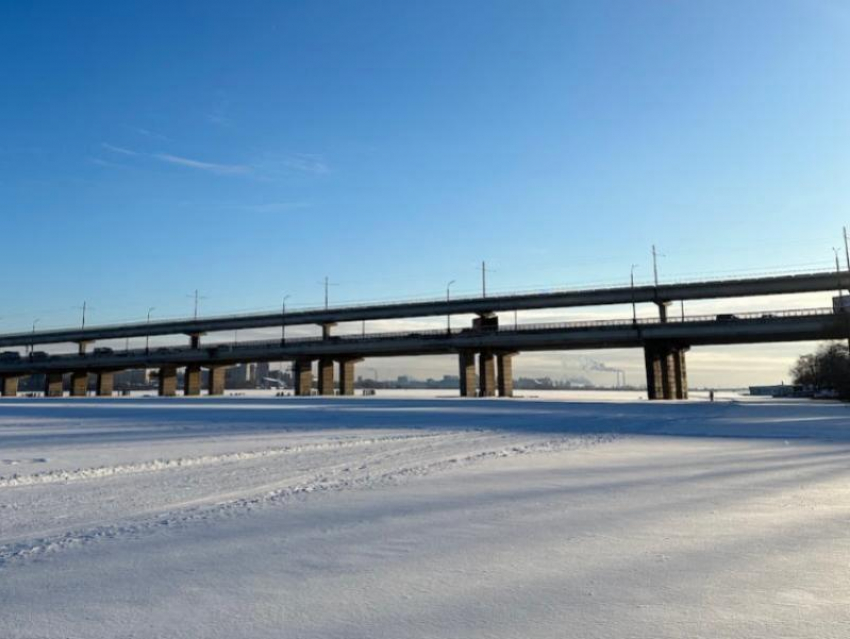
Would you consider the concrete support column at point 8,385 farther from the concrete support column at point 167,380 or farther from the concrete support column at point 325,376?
the concrete support column at point 325,376

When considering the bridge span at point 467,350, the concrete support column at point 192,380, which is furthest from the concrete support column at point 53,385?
the concrete support column at point 192,380

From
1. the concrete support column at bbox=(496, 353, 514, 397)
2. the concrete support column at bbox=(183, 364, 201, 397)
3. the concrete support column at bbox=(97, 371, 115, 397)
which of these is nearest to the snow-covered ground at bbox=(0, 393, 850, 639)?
the concrete support column at bbox=(496, 353, 514, 397)

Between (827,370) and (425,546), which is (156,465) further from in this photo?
(827,370)

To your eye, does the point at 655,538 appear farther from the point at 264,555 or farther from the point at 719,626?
the point at 264,555

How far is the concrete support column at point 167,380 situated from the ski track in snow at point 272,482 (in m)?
82.5

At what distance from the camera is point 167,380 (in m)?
93.1

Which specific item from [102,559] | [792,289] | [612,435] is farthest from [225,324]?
[102,559]

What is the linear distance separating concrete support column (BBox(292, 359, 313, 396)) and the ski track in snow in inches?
2684

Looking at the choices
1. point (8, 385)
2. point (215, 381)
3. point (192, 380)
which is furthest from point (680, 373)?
point (8, 385)

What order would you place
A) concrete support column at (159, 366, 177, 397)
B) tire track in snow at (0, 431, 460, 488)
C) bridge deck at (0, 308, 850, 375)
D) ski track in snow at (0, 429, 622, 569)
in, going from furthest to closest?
concrete support column at (159, 366, 177, 397), bridge deck at (0, 308, 850, 375), tire track in snow at (0, 431, 460, 488), ski track in snow at (0, 429, 622, 569)

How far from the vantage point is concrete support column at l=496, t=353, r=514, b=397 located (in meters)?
77.4

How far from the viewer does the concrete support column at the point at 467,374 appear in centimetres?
7631

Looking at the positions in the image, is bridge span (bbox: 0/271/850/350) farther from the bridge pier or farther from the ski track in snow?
the ski track in snow

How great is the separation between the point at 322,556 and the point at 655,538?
11.6 ft
